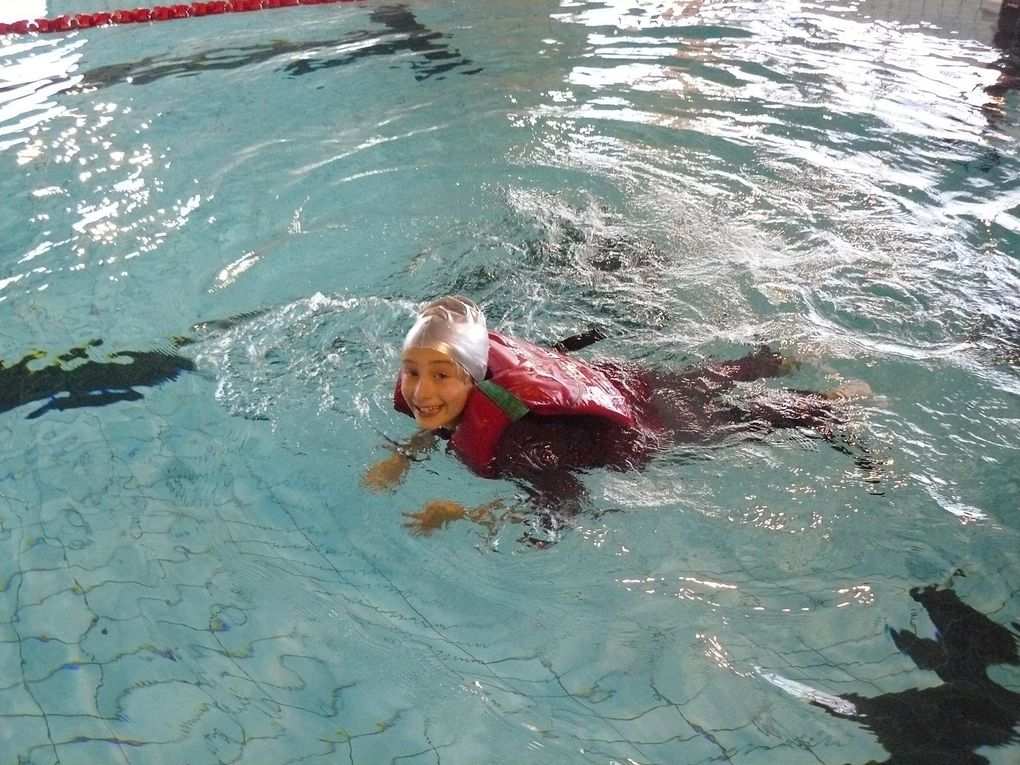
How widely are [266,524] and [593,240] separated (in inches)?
101

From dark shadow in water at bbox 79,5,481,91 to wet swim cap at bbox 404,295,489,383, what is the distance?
18.1 feet

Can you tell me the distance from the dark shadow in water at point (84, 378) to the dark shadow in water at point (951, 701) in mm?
3142

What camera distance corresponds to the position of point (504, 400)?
9.25ft

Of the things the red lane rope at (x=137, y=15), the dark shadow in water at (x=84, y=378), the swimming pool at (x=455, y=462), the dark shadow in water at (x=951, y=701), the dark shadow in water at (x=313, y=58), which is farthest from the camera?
the red lane rope at (x=137, y=15)

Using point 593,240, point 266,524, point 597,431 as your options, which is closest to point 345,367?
point 266,524

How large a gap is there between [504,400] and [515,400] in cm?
4

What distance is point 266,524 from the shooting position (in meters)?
3.10

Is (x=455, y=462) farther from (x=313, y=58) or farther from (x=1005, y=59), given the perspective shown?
(x=1005, y=59)

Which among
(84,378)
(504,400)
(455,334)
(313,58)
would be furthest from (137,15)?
(504,400)

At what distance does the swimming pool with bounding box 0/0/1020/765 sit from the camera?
97.0 inches

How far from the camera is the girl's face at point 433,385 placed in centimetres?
284

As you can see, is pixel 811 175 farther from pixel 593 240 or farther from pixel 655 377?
pixel 655 377

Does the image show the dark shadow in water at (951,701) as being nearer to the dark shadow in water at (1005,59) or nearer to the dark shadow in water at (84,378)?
the dark shadow in water at (84,378)

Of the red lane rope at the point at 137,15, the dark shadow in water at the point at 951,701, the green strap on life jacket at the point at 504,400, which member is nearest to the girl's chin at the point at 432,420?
the green strap on life jacket at the point at 504,400
